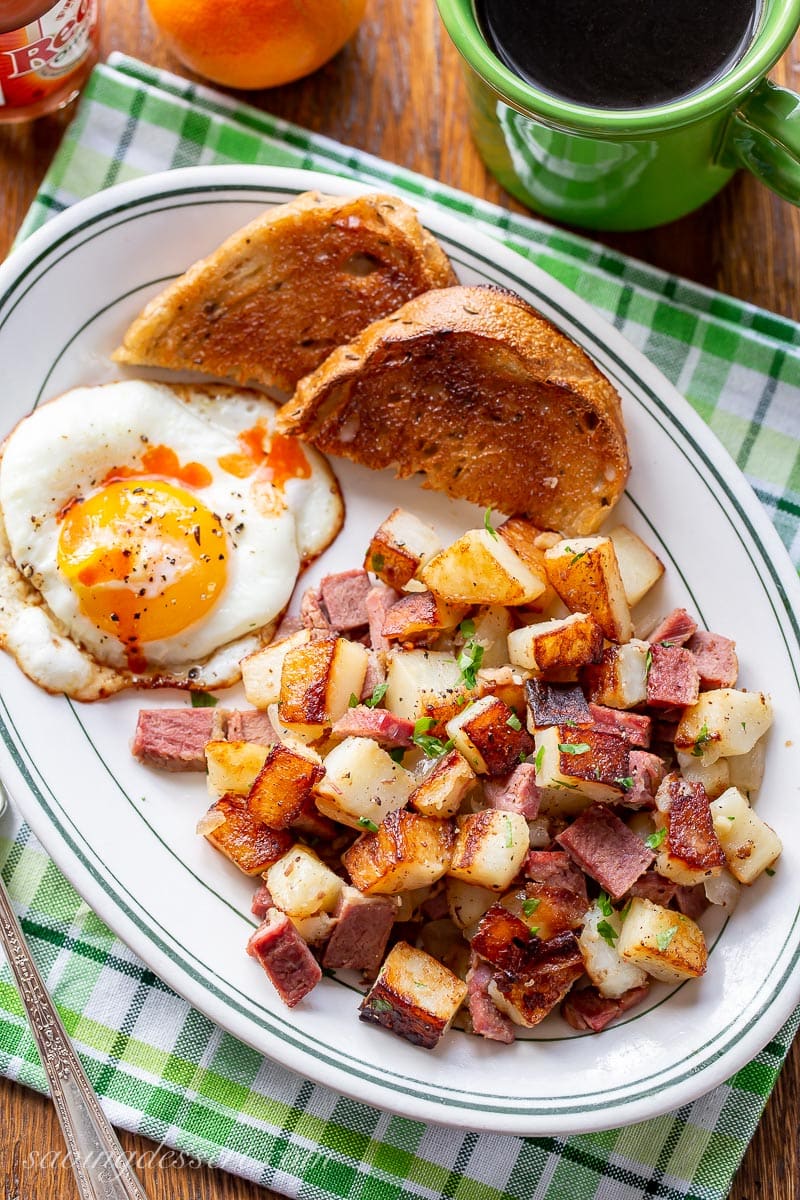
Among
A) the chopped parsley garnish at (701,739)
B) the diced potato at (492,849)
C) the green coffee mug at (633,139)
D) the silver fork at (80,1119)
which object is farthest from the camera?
the silver fork at (80,1119)

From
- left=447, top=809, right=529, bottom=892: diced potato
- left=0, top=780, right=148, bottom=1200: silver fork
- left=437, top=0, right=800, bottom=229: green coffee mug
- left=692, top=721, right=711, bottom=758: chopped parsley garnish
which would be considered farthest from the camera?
left=0, top=780, right=148, bottom=1200: silver fork

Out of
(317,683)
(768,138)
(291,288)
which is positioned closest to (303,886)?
(317,683)

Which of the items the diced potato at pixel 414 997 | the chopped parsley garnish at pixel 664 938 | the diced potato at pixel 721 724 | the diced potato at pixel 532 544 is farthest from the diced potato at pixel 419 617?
the chopped parsley garnish at pixel 664 938

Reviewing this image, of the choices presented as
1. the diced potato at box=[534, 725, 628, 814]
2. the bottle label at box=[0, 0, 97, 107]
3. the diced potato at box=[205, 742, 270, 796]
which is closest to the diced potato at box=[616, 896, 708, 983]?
the diced potato at box=[534, 725, 628, 814]

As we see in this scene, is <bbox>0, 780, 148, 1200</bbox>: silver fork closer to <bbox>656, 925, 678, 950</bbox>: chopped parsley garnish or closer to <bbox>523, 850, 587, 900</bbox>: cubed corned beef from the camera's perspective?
<bbox>523, 850, 587, 900</bbox>: cubed corned beef

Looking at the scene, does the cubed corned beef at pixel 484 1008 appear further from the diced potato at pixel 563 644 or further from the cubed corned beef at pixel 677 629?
the cubed corned beef at pixel 677 629

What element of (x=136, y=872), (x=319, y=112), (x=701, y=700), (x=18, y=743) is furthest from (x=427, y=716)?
(x=319, y=112)
